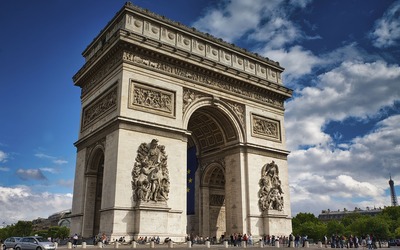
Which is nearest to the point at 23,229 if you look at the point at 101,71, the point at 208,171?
the point at 208,171

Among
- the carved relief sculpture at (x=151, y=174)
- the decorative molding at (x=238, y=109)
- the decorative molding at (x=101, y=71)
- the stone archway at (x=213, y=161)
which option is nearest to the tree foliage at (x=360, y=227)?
the stone archway at (x=213, y=161)

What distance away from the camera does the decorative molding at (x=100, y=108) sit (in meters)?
26.9

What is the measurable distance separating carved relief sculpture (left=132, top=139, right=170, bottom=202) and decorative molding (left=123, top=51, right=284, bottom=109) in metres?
5.80

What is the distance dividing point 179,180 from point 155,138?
3.43 m

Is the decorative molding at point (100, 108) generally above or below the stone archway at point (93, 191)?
above

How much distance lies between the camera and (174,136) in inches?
1085

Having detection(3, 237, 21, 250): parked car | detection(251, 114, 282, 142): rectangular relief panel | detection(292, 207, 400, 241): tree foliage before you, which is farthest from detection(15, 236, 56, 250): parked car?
detection(292, 207, 400, 241): tree foliage

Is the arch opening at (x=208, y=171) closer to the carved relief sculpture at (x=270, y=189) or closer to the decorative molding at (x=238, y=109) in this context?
the decorative molding at (x=238, y=109)

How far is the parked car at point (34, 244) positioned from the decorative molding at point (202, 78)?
1257cm

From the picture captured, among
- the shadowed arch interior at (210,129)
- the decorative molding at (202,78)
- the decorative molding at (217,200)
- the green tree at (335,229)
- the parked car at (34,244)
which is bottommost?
the parked car at (34,244)

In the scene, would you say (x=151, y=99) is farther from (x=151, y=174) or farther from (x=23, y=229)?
(x=23, y=229)

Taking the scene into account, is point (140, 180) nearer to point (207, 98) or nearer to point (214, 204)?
point (207, 98)

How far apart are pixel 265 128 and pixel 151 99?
11.9 meters

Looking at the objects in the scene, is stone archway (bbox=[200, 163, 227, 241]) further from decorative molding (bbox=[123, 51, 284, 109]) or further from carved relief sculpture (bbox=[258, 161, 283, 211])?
decorative molding (bbox=[123, 51, 284, 109])
